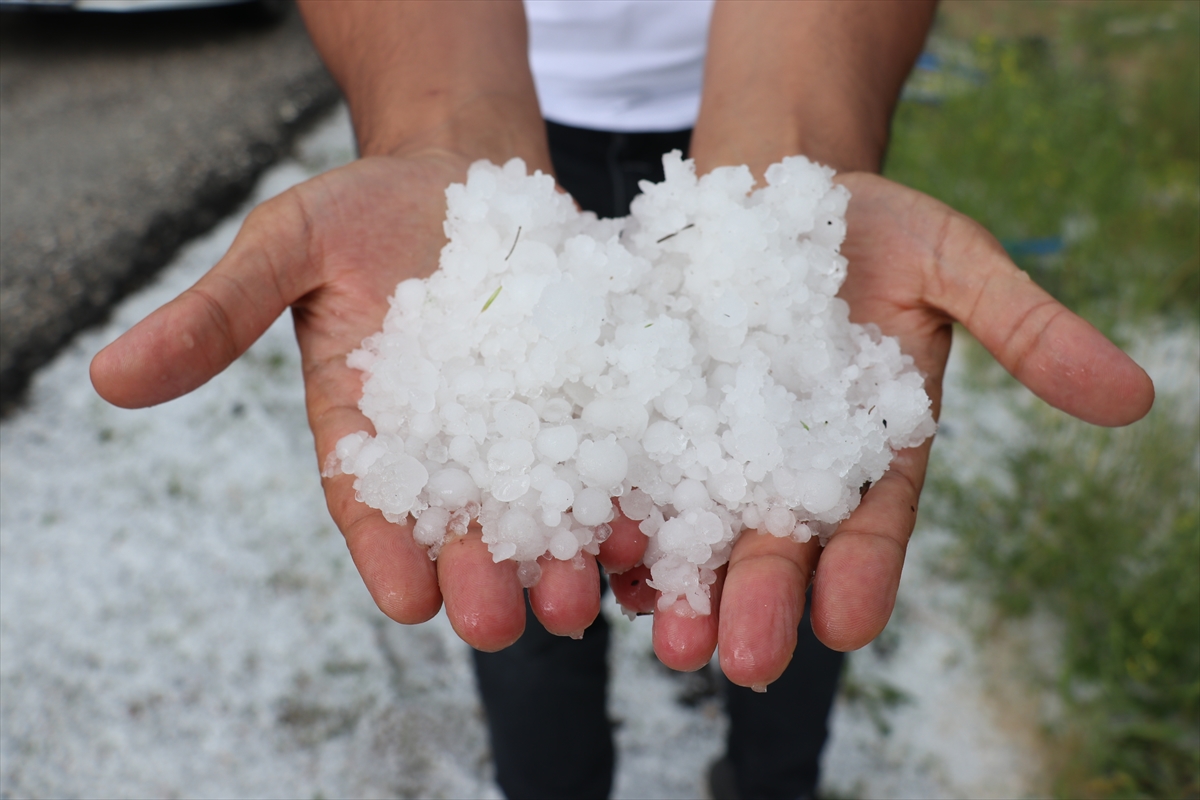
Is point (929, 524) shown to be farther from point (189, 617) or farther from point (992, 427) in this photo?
point (189, 617)

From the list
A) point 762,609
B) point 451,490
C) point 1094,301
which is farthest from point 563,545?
point 1094,301

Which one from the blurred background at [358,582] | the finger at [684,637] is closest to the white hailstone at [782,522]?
the finger at [684,637]

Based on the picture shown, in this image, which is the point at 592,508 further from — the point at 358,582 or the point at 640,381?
the point at 358,582

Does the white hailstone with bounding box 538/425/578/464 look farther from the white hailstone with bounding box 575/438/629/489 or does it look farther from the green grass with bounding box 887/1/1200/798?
the green grass with bounding box 887/1/1200/798

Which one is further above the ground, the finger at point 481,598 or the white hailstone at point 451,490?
the white hailstone at point 451,490

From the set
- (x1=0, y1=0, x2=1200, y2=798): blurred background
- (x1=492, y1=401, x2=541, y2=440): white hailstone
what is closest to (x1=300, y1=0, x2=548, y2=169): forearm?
(x1=492, y1=401, x2=541, y2=440): white hailstone

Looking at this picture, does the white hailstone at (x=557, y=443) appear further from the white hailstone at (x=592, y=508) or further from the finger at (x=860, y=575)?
the finger at (x=860, y=575)
